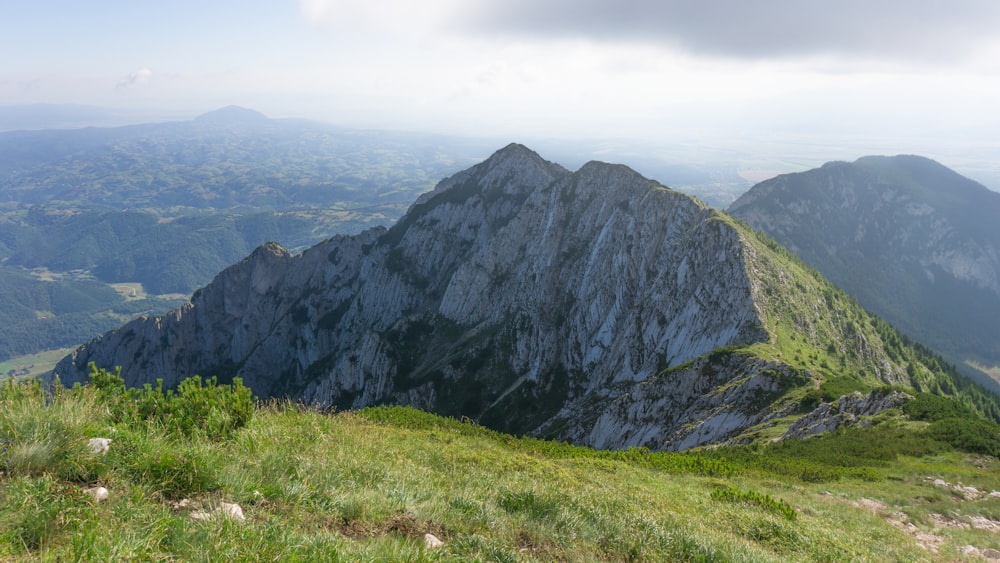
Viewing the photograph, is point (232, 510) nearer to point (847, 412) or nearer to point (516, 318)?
point (847, 412)

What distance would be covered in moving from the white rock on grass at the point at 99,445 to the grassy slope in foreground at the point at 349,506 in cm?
14

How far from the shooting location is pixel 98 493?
24.2 ft

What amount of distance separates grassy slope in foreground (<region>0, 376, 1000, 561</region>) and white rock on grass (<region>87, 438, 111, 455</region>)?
0.14m

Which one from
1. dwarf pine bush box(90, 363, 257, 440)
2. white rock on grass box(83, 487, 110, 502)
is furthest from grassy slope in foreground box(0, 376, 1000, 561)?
dwarf pine bush box(90, 363, 257, 440)

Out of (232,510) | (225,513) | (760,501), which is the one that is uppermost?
(225,513)

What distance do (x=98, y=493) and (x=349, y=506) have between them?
12.9 feet

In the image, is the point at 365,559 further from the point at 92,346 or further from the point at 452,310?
the point at 92,346

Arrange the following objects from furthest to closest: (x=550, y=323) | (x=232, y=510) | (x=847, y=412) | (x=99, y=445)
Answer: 1. (x=550, y=323)
2. (x=847, y=412)
3. (x=99, y=445)
4. (x=232, y=510)

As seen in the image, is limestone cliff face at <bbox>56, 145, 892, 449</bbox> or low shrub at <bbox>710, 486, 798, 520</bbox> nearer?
low shrub at <bbox>710, 486, 798, 520</bbox>

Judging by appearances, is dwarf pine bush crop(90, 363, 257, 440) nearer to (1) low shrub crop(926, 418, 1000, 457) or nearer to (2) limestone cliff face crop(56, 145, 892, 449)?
(2) limestone cliff face crop(56, 145, 892, 449)

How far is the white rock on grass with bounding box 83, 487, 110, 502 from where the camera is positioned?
7.26 metres

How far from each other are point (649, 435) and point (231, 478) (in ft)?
176

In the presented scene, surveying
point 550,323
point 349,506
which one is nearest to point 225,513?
point 349,506

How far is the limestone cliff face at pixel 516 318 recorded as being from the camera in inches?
2454
